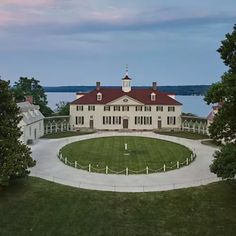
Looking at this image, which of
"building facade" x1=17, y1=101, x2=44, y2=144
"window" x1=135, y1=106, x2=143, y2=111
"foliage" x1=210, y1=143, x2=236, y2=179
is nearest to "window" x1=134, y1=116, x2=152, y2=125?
"window" x1=135, y1=106, x2=143, y2=111

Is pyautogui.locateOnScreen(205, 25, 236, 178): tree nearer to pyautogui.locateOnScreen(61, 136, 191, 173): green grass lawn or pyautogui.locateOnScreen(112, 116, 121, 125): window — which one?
pyautogui.locateOnScreen(61, 136, 191, 173): green grass lawn

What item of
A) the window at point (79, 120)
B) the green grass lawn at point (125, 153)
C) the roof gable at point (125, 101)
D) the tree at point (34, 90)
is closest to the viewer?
the green grass lawn at point (125, 153)

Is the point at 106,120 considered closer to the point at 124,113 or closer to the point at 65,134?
the point at 124,113

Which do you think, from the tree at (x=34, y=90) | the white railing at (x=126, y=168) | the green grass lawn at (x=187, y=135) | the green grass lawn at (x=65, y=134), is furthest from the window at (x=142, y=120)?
the white railing at (x=126, y=168)

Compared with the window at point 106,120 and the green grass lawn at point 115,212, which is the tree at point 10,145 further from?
the window at point 106,120

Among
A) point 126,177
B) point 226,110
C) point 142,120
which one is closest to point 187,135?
point 142,120

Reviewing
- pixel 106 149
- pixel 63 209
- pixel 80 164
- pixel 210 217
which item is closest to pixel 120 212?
pixel 63 209
